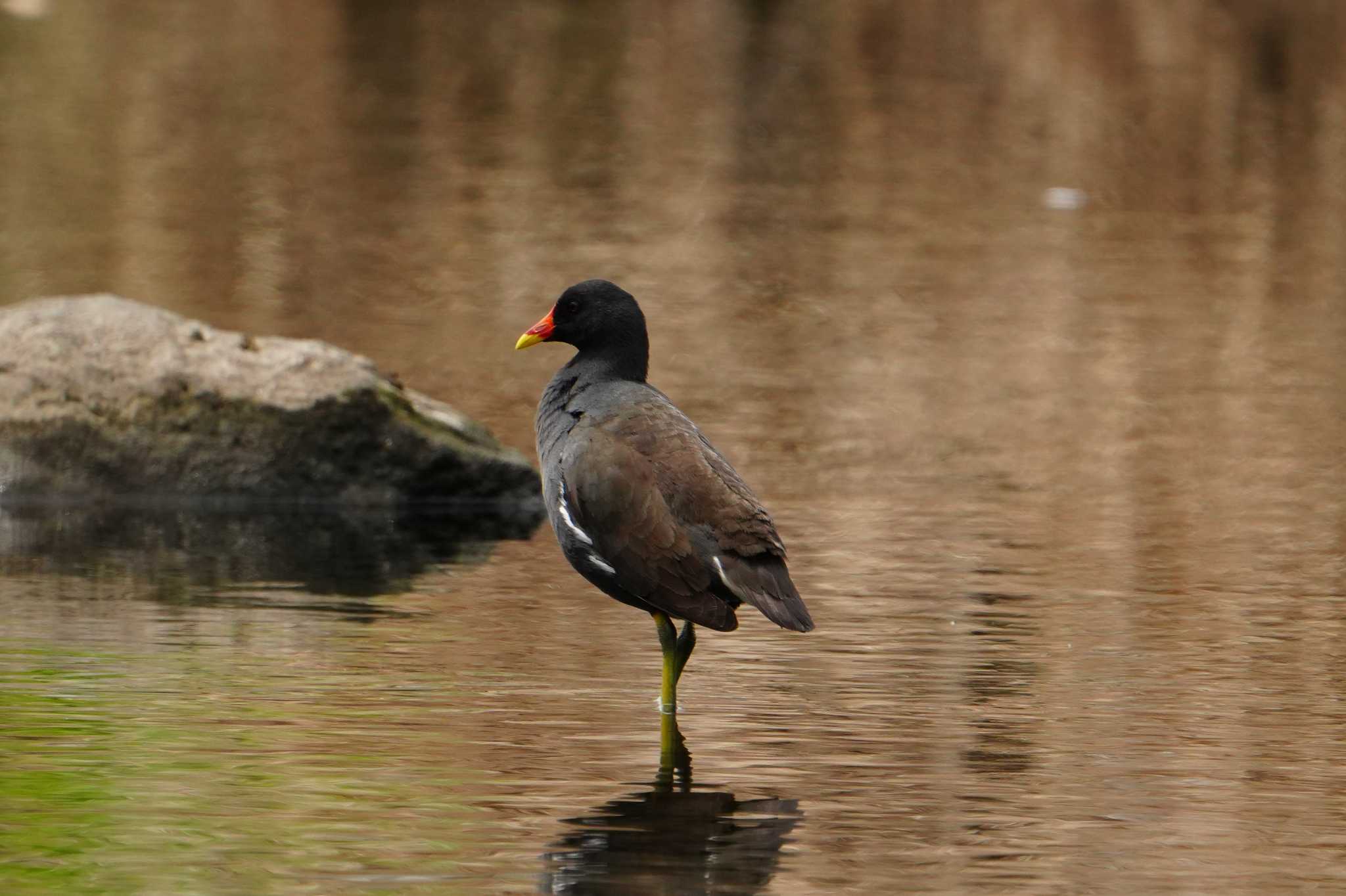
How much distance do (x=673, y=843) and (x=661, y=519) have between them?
1.94 metres

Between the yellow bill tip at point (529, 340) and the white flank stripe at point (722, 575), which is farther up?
the yellow bill tip at point (529, 340)

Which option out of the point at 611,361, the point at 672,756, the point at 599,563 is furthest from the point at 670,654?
the point at 611,361

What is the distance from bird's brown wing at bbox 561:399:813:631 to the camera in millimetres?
9141

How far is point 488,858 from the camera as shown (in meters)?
7.37

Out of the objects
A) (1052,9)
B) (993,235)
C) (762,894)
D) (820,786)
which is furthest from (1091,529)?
(1052,9)

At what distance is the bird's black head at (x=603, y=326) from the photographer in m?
10.4

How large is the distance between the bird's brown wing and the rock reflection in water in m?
2.82

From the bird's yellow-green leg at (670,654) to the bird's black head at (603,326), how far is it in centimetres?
132

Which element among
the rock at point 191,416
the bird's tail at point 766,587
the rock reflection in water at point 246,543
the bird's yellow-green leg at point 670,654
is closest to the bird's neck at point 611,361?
the bird's yellow-green leg at point 670,654

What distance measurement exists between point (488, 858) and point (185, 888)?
2.99 ft

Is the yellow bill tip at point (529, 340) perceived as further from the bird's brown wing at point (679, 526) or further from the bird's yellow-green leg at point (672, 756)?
the bird's yellow-green leg at point (672, 756)

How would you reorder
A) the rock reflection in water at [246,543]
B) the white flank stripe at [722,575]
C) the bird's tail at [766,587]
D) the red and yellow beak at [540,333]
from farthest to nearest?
1. the rock reflection in water at [246,543]
2. the red and yellow beak at [540,333]
3. the white flank stripe at [722,575]
4. the bird's tail at [766,587]

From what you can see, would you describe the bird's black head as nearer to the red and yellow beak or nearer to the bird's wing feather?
the red and yellow beak

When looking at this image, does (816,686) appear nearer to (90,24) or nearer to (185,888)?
(185,888)
